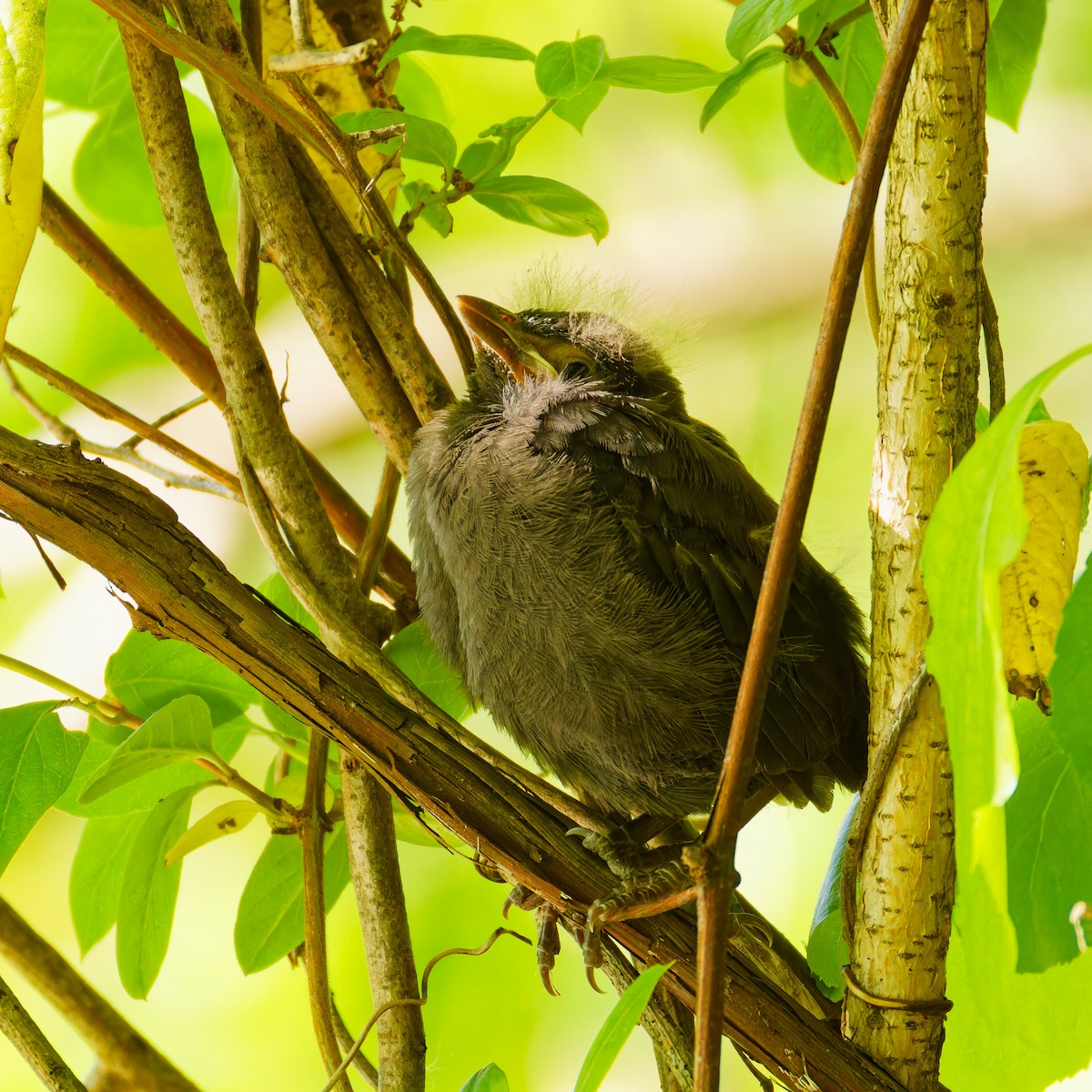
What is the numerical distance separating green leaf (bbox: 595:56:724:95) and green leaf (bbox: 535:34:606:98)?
0.12 feet

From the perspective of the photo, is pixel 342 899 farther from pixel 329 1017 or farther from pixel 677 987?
pixel 677 987

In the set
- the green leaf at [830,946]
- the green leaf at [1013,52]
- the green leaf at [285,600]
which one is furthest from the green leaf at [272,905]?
the green leaf at [1013,52]

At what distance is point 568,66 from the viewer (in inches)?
28.9

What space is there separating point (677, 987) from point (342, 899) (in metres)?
0.96

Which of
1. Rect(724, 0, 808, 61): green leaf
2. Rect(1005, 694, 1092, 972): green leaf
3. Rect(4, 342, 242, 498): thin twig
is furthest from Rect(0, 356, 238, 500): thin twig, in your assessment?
Rect(1005, 694, 1092, 972): green leaf

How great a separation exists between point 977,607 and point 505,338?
74cm

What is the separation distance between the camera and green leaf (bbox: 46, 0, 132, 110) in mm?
902

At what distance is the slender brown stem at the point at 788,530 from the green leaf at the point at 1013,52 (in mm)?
441

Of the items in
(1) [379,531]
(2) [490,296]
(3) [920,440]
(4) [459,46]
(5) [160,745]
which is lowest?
(5) [160,745]

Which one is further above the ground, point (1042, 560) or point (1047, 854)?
point (1042, 560)

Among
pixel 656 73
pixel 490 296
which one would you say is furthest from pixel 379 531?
pixel 490 296

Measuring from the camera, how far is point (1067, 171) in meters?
1.48

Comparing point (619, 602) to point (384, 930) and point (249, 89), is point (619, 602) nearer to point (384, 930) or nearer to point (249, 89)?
point (384, 930)

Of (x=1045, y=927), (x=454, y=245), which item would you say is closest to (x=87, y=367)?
(x=454, y=245)
